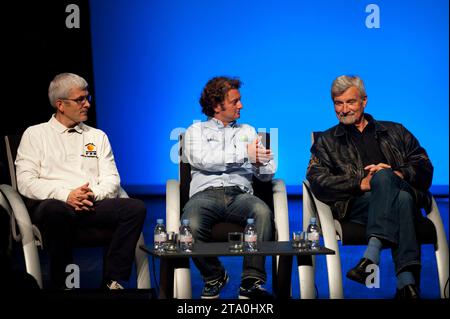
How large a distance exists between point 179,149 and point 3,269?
2564mm

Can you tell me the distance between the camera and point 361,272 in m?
4.18

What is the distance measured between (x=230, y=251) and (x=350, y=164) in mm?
1105

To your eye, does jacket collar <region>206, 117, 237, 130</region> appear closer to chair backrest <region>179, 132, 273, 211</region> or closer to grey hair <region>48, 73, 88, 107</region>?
chair backrest <region>179, 132, 273, 211</region>

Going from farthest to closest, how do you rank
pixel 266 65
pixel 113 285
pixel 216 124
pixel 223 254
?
pixel 266 65, pixel 216 124, pixel 113 285, pixel 223 254

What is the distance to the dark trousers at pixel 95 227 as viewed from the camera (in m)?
4.27

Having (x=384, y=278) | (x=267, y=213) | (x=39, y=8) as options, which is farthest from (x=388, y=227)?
(x=39, y=8)

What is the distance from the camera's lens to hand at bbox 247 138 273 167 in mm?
4590

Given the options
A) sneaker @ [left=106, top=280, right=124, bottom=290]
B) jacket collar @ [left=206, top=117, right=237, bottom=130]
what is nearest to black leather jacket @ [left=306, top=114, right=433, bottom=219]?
jacket collar @ [left=206, top=117, right=237, bottom=130]

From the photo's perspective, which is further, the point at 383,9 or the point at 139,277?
the point at 383,9

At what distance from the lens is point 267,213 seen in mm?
4516

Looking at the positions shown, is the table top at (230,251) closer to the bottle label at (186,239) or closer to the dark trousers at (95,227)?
the bottle label at (186,239)

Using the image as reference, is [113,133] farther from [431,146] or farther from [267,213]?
[267,213]

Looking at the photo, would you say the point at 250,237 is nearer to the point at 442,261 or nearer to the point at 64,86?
the point at 442,261

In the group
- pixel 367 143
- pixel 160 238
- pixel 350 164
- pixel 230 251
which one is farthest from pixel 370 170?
pixel 160 238
